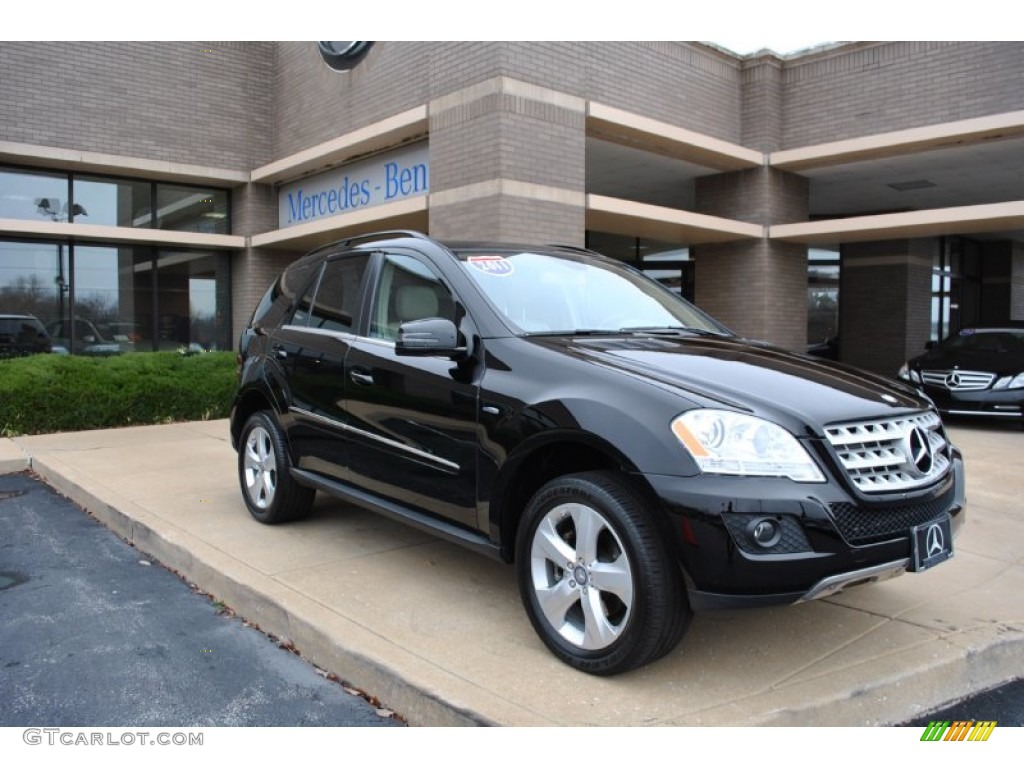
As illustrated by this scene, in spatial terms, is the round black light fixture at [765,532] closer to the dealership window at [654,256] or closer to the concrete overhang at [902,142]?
the concrete overhang at [902,142]

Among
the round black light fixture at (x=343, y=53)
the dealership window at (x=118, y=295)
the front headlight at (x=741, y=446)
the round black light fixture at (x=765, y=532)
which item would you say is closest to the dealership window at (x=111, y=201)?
the dealership window at (x=118, y=295)

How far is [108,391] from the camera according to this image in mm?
9922

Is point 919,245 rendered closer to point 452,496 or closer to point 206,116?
point 206,116

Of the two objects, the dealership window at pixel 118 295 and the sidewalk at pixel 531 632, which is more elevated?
the dealership window at pixel 118 295

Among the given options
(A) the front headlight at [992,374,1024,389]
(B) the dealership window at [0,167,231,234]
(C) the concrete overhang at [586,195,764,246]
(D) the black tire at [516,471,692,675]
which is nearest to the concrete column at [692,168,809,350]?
(C) the concrete overhang at [586,195,764,246]

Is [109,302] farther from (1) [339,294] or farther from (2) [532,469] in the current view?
(2) [532,469]

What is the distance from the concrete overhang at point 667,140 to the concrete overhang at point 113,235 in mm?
7343

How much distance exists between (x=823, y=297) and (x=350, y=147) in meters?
12.0

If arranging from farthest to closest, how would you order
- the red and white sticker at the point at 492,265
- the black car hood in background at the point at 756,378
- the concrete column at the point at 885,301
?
the concrete column at the point at 885,301
the red and white sticker at the point at 492,265
the black car hood in background at the point at 756,378

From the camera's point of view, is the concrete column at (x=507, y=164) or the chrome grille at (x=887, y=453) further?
the concrete column at (x=507, y=164)

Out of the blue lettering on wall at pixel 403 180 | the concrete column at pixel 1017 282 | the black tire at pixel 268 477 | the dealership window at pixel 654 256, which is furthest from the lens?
the concrete column at pixel 1017 282

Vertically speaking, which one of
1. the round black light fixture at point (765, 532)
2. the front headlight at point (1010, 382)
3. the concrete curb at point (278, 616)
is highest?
the front headlight at point (1010, 382)

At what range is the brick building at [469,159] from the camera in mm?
10594

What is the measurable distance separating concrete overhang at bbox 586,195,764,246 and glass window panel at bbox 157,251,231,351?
7.37m
